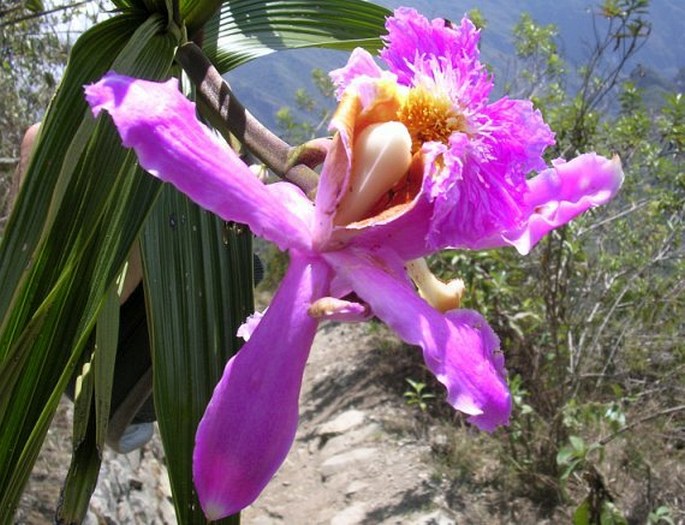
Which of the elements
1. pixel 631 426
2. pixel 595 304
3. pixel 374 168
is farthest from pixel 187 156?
pixel 595 304

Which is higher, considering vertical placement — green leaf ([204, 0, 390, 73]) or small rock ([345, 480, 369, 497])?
green leaf ([204, 0, 390, 73])

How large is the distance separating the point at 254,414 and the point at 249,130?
0.18 meters

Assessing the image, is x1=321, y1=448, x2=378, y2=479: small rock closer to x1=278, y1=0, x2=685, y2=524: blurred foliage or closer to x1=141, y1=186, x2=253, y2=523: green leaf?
x1=278, y1=0, x2=685, y2=524: blurred foliage

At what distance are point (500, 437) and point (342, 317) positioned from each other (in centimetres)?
280

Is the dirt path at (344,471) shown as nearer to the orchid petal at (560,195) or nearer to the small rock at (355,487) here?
the small rock at (355,487)

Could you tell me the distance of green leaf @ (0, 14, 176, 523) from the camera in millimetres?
482

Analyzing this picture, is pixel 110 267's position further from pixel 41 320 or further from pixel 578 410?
pixel 578 410

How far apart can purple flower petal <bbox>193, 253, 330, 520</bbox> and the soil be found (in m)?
1.78

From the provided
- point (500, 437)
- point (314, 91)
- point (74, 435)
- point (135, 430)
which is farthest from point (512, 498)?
point (314, 91)

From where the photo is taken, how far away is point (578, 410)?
2.75m

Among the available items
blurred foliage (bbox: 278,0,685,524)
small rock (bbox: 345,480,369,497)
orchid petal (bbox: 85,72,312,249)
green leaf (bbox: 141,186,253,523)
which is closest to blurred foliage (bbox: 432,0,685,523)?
blurred foliage (bbox: 278,0,685,524)

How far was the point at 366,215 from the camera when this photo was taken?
14.9 inches

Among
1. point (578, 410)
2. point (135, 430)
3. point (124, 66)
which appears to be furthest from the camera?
point (578, 410)

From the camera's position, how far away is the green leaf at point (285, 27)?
769 mm
